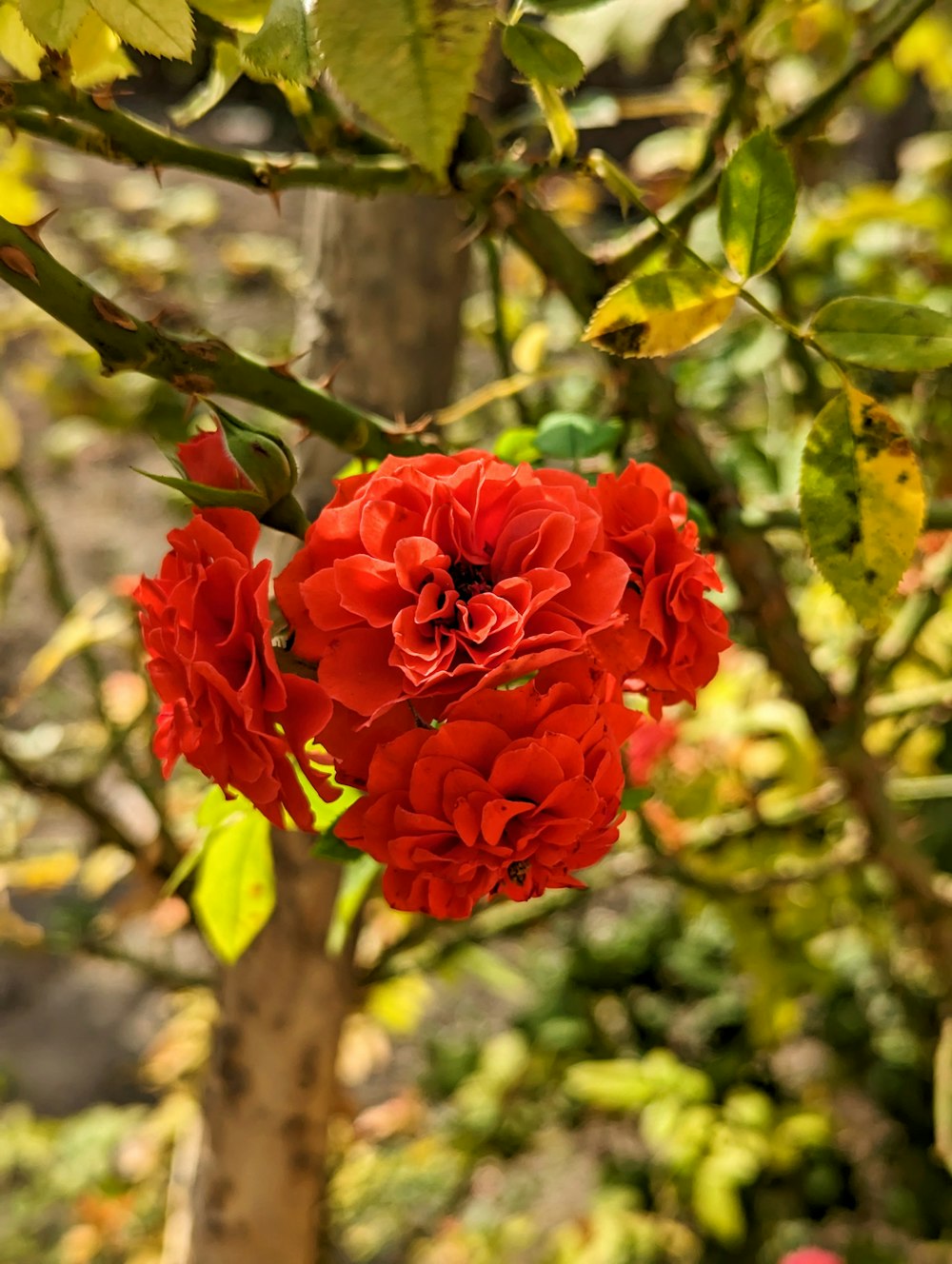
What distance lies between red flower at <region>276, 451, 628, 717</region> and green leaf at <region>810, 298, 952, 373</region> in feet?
0.40

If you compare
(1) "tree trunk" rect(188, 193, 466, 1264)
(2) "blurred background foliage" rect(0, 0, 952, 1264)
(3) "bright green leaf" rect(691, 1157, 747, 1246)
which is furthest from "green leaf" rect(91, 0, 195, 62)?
(3) "bright green leaf" rect(691, 1157, 747, 1246)

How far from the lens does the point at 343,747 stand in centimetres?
31

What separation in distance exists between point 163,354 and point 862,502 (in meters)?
0.24

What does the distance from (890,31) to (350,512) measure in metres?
0.39

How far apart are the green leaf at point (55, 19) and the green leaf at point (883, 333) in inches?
10.1

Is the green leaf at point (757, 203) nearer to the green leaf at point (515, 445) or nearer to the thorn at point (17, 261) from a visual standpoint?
the green leaf at point (515, 445)

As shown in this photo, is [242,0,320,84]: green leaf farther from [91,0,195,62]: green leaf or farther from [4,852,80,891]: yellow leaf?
[4,852,80,891]: yellow leaf

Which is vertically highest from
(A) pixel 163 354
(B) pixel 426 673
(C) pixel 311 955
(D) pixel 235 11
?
(D) pixel 235 11

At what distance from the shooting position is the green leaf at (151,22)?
30 centimetres

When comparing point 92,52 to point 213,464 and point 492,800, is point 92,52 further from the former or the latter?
point 492,800

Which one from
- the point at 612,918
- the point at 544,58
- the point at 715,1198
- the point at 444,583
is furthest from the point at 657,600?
the point at 612,918

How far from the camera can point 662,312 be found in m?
0.36

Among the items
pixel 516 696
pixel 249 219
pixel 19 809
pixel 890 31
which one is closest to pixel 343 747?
pixel 516 696

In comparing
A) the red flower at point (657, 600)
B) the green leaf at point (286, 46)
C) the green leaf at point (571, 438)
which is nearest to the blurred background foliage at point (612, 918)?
the green leaf at point (571, 438)
